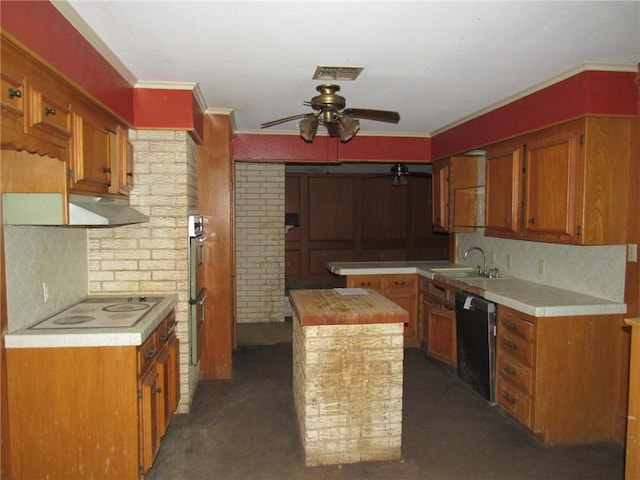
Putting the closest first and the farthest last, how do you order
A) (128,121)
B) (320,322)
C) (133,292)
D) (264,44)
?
1. (264,44)
2. (320,322)
3. (128,121)
4. (133,292)

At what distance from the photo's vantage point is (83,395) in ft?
6.98

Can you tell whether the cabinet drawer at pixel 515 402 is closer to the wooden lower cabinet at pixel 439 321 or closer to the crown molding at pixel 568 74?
the wooden lower cabinet at pixel 439 321

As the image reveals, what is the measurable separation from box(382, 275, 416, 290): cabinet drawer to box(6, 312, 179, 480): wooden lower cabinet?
116 inches

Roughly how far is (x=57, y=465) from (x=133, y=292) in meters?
1.23

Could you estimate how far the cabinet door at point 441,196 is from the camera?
4.78 m

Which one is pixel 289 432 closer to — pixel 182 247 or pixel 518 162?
pixel 182 247

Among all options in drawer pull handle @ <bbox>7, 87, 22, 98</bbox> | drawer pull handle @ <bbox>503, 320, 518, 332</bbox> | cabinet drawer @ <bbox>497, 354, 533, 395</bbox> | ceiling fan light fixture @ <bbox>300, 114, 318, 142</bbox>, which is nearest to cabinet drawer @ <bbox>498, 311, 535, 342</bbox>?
drawer pull handle @ <bbox>503, 320, 518, 332</bbox>

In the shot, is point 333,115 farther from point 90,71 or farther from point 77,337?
point 77,337

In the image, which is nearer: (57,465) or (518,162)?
(57,465)

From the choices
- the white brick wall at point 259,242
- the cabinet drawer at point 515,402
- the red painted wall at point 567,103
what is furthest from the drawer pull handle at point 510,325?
the white brick wall at point 259,242

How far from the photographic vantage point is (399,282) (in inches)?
186

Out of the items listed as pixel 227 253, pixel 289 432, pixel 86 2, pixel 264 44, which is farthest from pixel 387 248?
pixel 86 2

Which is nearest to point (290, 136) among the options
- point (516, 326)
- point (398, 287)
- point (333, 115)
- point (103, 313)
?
point (333, 115)

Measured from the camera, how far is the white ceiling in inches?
78.0
